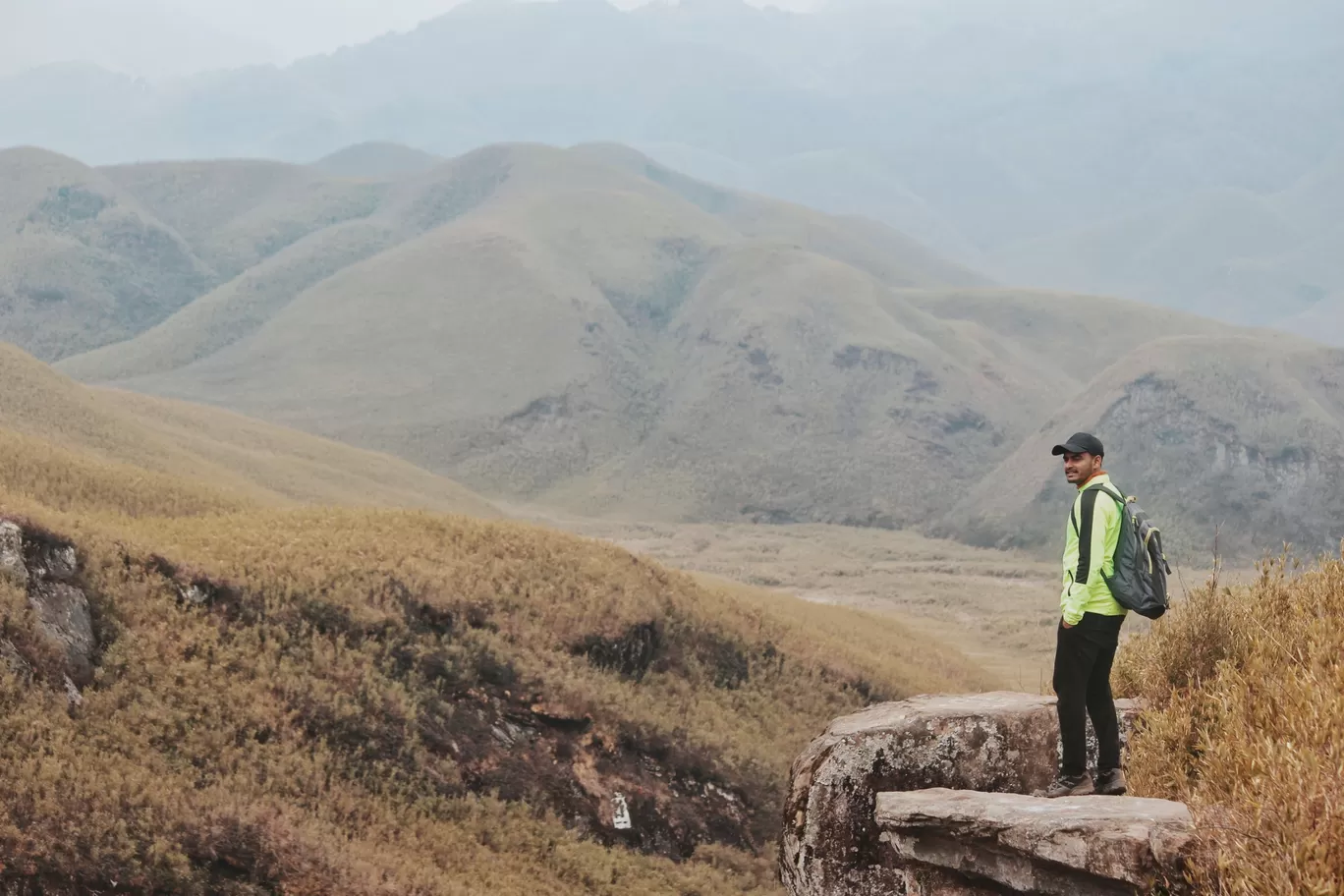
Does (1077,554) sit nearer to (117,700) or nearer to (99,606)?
(117,700)

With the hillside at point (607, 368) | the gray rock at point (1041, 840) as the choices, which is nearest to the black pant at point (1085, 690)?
the gray rock at point (1041, 840)

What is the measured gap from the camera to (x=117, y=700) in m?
15.4

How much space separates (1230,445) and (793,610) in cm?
6933

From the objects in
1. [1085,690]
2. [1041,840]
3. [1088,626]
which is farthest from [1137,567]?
[1041,840]

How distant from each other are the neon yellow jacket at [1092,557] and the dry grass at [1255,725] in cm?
116

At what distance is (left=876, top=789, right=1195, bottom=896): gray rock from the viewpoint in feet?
23.2

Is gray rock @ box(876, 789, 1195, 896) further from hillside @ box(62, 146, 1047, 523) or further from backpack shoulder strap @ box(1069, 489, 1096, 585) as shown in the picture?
hillside @ box(62, 146, 1047, 523)

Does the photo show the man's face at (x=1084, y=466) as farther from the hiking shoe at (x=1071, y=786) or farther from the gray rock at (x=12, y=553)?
the gray rock at (x=12, y=553)

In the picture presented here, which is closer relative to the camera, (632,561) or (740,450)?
(632,561)

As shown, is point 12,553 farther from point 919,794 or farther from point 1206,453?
point 1206,453

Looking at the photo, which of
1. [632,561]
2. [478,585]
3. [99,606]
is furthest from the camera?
[632,561]

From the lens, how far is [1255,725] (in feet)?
25.9

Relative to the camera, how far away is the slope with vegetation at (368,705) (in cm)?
1409

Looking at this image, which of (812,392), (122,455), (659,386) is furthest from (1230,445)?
(122,455)
